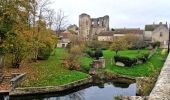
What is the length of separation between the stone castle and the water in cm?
7838

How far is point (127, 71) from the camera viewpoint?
39656 mm

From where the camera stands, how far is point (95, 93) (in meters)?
28.7

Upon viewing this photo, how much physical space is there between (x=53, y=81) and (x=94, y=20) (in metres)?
86.9

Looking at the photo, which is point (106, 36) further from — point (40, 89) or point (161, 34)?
point (40, 89)

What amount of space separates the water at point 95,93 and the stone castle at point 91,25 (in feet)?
257

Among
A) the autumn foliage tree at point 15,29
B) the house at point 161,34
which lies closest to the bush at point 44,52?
the autumn foliage tree at point 15,29

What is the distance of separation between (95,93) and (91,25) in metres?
85.7

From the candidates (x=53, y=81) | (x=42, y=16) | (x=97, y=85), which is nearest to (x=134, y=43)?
(x=42, y=16)

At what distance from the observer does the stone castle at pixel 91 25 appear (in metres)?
112

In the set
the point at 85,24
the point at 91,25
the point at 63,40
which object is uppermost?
the point at 85,24

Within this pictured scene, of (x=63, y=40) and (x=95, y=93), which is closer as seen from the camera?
(x=95, y=93)

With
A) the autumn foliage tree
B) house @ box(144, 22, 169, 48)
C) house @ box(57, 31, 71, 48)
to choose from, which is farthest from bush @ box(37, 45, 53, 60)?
house @ box(144, 22, 169, 48)

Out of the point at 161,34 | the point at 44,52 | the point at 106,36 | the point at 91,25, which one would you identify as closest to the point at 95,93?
the point at 44,52

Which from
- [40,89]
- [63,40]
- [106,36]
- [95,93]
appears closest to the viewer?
[40,89]
